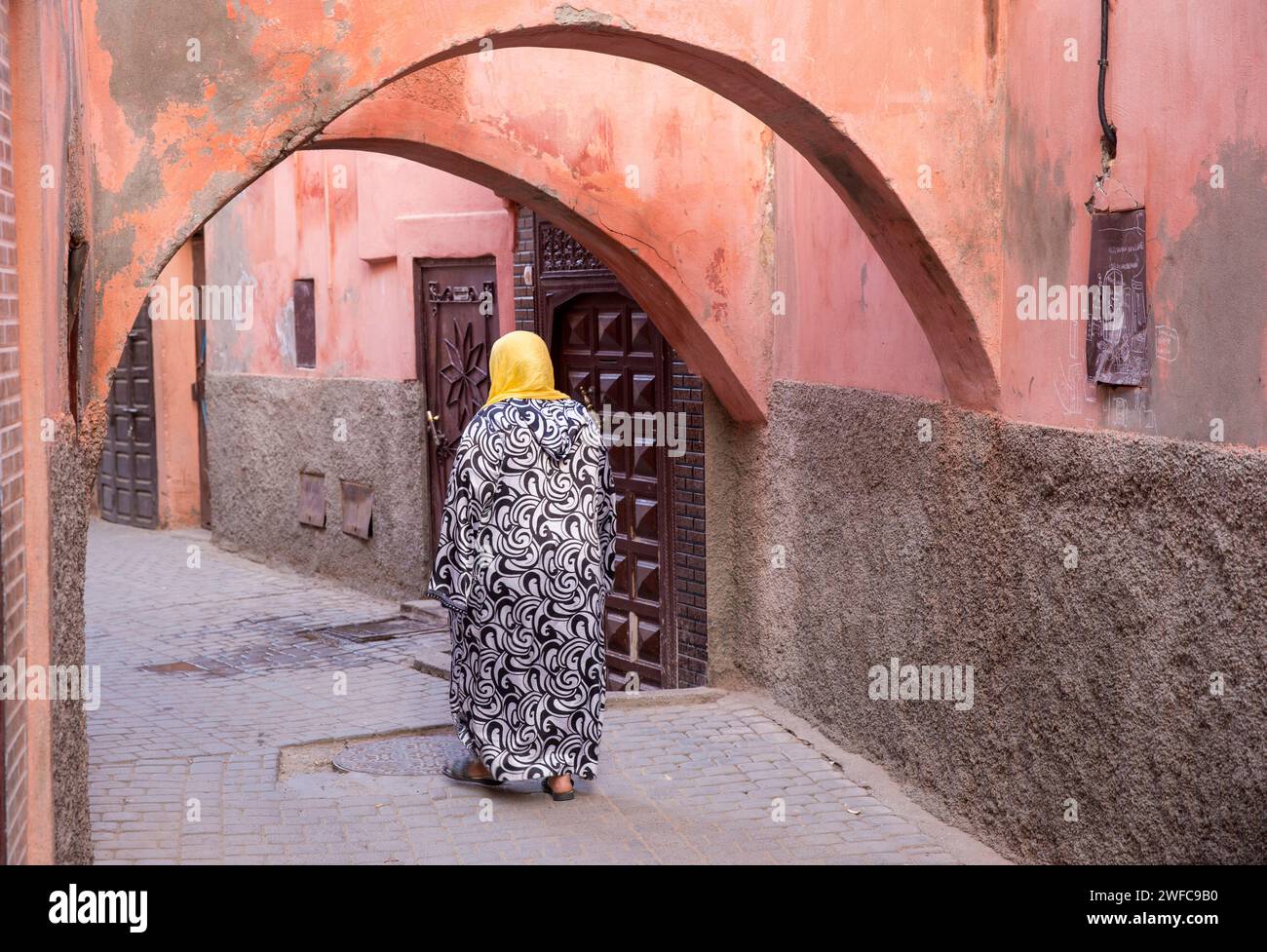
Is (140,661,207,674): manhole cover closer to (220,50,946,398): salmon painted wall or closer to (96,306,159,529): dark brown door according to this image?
(220,50,946,398): salmon painted wall

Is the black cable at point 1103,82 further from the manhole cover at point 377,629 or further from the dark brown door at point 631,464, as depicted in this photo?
the manhole cover at point 377,629

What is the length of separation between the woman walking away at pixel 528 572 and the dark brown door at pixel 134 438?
367 inches

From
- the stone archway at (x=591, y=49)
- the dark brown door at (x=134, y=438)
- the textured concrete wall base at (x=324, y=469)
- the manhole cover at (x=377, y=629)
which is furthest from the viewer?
the dark brown door at (x=134, y=438)

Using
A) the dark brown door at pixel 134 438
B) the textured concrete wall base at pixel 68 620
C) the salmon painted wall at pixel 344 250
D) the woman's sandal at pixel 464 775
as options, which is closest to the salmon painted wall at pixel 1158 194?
the woman's sandal at pixel 464 775

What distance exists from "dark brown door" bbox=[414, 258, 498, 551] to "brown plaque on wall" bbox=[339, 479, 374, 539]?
32.4 inches

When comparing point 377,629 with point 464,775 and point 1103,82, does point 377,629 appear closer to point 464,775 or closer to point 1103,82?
point 464,775

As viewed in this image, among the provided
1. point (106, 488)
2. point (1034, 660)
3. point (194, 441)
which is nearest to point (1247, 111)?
point (1034, 660)

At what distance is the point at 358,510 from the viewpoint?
11.7 m

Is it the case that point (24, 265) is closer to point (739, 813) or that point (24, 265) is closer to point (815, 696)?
point (739, 813)

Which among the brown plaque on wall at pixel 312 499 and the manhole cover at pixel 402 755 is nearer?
the manhole cover at pixel 402 755

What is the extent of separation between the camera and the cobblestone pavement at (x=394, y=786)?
18.5 feet

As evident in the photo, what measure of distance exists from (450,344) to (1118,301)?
6.43 m

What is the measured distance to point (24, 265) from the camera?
3.78 m

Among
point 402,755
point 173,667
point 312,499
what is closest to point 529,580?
point 402,755
